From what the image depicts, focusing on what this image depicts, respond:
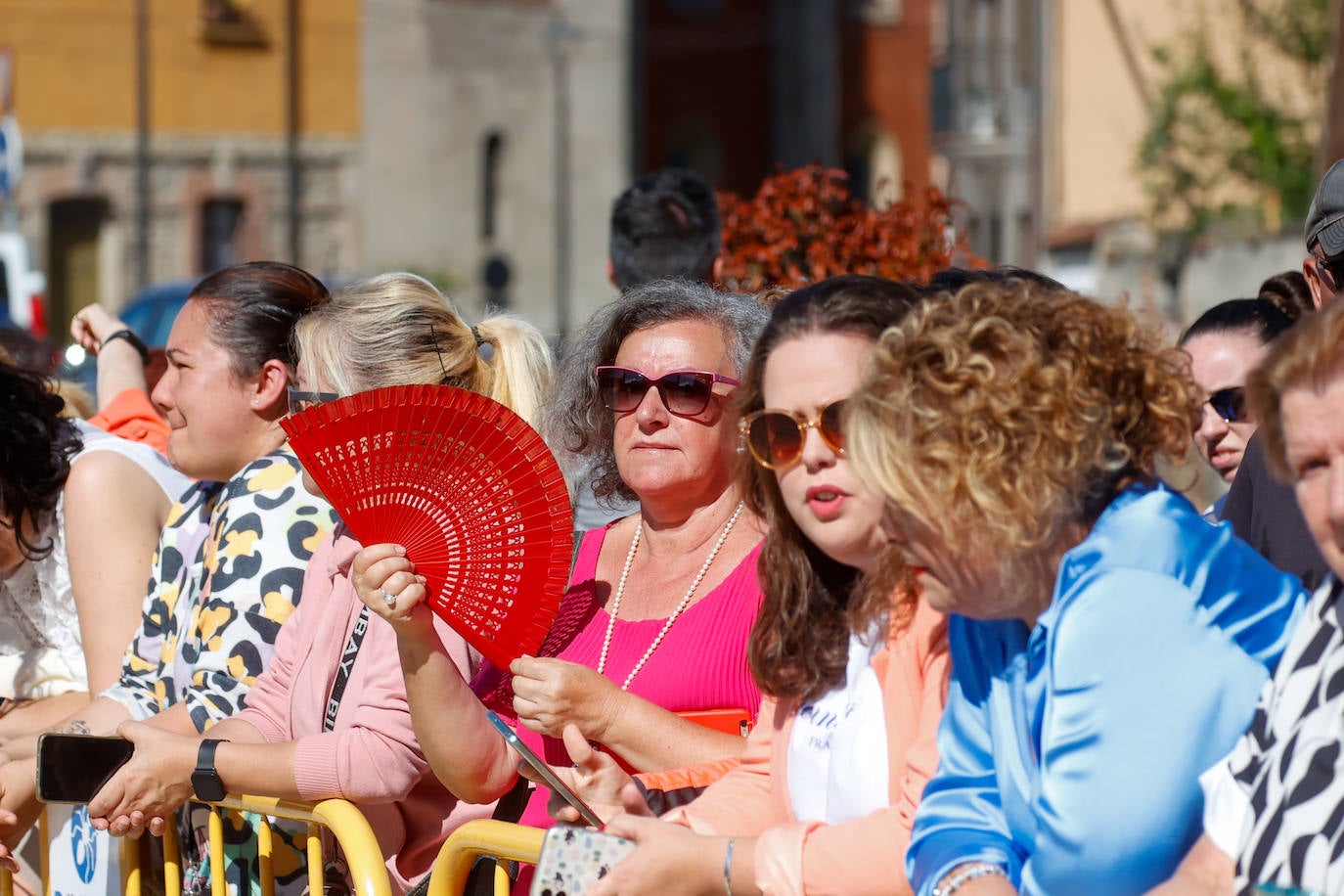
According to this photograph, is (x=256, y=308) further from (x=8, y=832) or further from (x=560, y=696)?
(x=560, y=696)

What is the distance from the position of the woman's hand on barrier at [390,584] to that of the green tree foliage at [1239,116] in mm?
16651

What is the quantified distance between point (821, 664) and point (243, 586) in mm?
1448

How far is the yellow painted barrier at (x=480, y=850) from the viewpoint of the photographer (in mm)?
2660

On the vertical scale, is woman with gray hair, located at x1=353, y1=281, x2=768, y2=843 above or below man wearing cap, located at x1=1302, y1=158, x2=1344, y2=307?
below

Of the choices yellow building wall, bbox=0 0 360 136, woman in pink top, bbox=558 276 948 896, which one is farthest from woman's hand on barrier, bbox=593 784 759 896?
yellow building wall, bbox=0 0 360 136

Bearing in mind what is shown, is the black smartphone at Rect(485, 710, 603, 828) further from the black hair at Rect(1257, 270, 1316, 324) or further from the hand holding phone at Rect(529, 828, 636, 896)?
the black hair at Rect(1257, 270, 1316, 324)

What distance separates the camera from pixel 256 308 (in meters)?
3.92

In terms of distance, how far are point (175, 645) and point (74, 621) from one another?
717mm

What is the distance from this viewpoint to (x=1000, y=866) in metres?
2.16

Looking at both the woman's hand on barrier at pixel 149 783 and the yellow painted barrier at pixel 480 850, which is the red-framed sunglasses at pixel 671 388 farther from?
the woman's hand on barrier at pixel 149 783

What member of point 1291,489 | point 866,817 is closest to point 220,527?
point 866,817

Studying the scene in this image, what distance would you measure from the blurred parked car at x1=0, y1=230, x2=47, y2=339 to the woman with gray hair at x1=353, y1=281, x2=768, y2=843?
14280 mm

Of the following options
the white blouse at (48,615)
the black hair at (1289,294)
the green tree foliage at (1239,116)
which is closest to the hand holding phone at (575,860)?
the white blouse at (48,615)

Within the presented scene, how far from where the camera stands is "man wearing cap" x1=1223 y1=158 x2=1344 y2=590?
2854 mm
